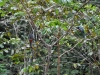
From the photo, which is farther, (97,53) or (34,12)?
(97,53)

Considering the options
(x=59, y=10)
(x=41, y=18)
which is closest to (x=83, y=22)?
(x=59, y=10)

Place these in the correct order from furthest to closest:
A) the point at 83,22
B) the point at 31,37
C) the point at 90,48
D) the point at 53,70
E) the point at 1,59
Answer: the point at 1,59
the point at 53,70
the point at 90,48
the point at 83,22
the point at 31,37

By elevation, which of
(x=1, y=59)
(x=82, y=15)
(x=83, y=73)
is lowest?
(x=83, y=73)

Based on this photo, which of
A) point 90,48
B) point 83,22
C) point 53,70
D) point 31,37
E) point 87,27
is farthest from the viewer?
point 53,70

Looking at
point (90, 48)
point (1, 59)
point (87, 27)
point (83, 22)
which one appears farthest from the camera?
point (1, 59)

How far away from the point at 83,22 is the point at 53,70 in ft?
7.12

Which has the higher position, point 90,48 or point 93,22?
point 93,22

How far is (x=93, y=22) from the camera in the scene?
A: 7.00 ft

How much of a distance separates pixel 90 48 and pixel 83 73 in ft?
5.59

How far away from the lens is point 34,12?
6.74ft

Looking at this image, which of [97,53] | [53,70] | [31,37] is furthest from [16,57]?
[53,70]

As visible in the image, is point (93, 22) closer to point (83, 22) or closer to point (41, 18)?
point (83, 22)

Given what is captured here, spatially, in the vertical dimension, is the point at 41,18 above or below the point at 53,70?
above

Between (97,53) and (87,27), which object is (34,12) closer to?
(87,27)
